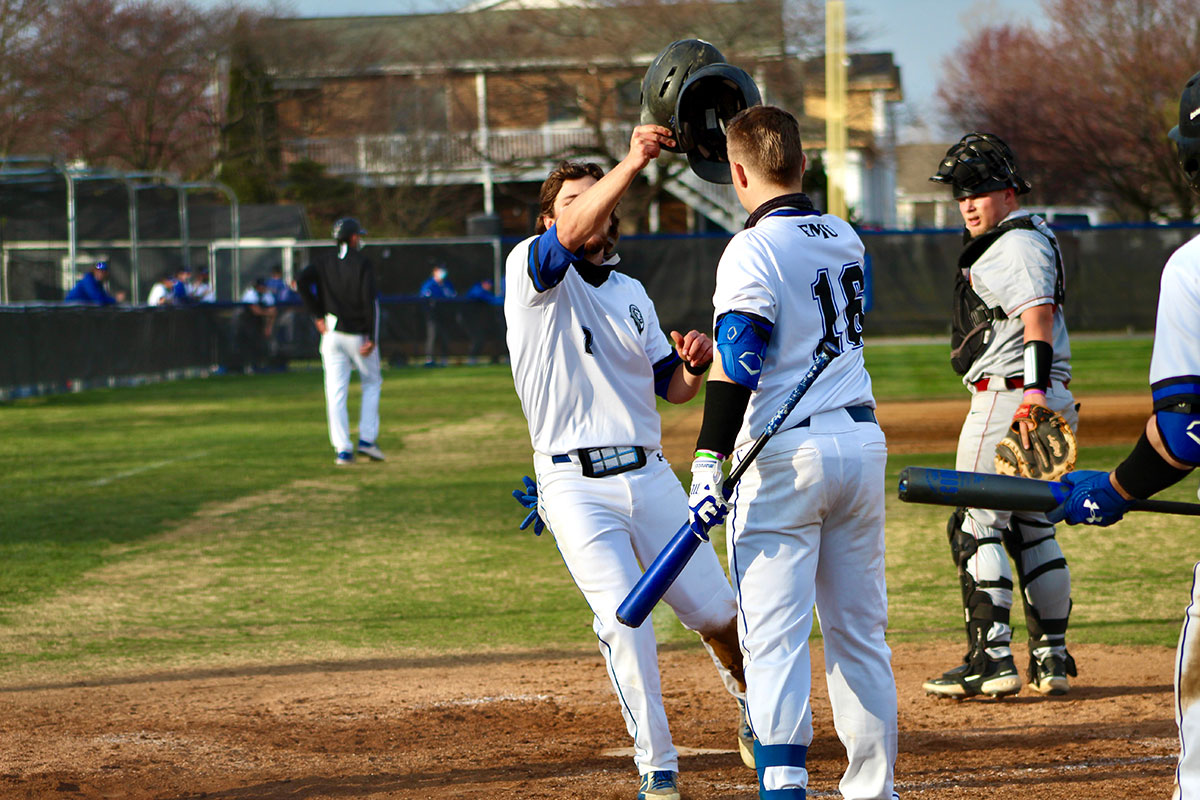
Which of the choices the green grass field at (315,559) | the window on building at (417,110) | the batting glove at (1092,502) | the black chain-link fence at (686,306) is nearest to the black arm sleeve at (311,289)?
the green grass field at (315,559)

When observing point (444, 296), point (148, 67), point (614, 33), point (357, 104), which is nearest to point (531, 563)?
point (444, 296)

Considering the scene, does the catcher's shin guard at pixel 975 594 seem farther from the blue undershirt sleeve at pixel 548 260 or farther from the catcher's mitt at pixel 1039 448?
the blue undershirt sleeve at pixel 548 260

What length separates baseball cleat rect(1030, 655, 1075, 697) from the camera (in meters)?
5.62

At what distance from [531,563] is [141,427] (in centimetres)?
952

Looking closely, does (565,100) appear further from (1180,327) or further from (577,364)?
(1180,327)

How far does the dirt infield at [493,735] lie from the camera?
460cm

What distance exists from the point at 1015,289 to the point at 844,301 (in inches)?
79.0

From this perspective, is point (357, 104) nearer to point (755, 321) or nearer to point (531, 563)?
point (531, 563)

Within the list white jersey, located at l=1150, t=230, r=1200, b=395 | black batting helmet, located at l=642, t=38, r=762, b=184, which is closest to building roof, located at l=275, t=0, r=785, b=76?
black batting helmet, located at l=642, t=38, r=762, b=184

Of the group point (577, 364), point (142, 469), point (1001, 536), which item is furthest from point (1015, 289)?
point (142, 469)

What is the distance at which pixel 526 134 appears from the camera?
142 ft

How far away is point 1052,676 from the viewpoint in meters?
5.62

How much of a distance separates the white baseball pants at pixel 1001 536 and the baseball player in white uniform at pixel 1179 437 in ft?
7.76

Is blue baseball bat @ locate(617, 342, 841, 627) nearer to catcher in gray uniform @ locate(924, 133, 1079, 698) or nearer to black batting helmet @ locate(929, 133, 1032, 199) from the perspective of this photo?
catcher in gray uniform @ locate(924, 133, 1079, 698)
